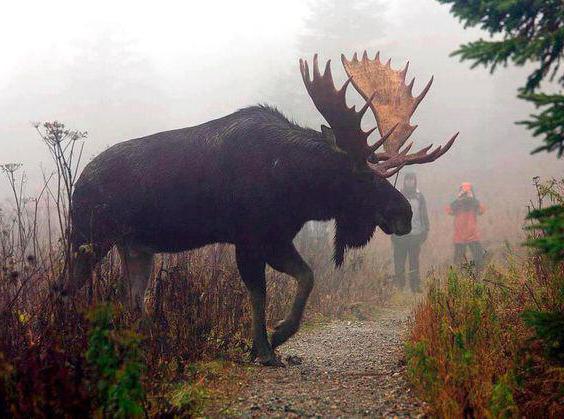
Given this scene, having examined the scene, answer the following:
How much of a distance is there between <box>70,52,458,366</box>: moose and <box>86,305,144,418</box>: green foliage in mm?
2247

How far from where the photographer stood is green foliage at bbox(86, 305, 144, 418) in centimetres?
215

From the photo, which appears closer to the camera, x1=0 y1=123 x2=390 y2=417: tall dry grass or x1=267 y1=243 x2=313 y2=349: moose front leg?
x1=0 y1=123 x2=390 y2=417: tall dry grass

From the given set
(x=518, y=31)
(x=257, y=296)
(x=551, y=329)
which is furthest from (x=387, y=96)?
(x=551, y=329)

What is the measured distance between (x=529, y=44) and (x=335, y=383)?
2650mm

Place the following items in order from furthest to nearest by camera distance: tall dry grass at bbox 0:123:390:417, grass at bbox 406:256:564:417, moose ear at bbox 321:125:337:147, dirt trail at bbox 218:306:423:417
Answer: moose ear at bbox 321:125:337:147
dirt trail at bbox 218:306:423:417
grass at bbox 406:256:564:417
tall dry grass at bbox 0:123:390:417

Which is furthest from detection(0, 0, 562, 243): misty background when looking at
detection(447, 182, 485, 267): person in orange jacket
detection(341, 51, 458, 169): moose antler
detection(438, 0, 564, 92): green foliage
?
detection(438, 0, 564, 92): green foliage

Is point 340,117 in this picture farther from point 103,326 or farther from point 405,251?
point 405,251

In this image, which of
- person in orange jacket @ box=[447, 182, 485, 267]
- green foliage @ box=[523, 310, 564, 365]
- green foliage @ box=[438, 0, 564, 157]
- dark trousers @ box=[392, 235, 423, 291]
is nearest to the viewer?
green foliage @ box=[438, 0, 564, 157]

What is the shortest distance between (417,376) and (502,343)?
832mm

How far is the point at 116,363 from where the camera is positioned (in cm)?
227

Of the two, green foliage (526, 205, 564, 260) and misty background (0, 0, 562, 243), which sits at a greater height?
misty background (0, 0, 562, 243)

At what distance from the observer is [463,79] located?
49188 millimetres

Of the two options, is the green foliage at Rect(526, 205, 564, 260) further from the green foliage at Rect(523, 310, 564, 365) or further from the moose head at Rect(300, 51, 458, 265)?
the moose head at Rect(300, 51, 458, 265)

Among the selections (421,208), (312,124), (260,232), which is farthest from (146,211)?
(312,124)
